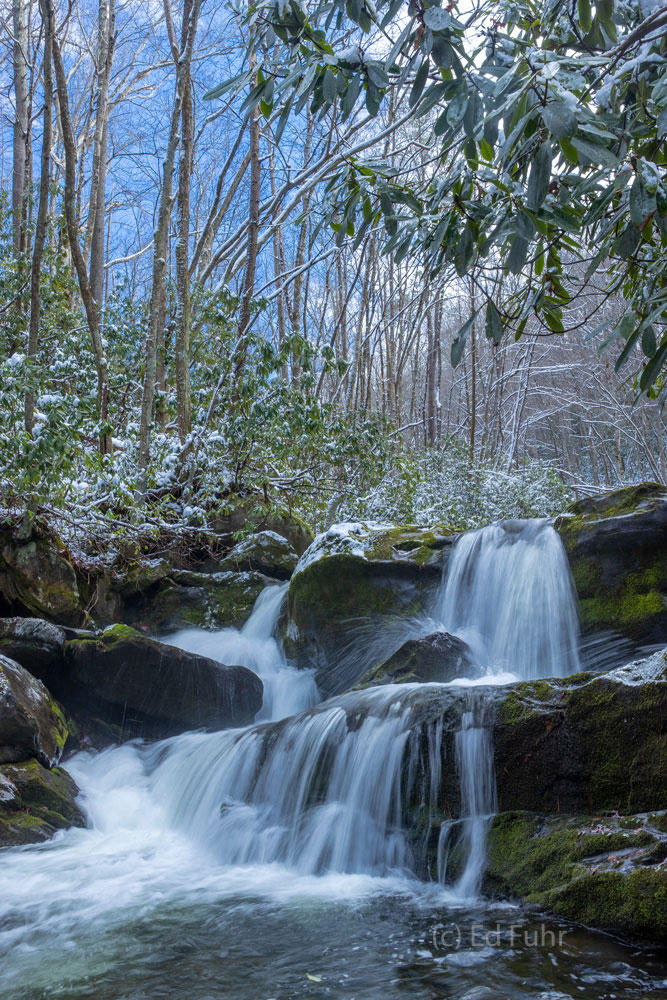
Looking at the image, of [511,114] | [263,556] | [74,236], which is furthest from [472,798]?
[74,236]

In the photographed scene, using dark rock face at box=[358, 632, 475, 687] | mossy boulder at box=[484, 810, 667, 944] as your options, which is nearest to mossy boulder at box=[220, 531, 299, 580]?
dark rock face at box=[358, 632, 475, 687]

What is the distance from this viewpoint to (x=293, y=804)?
4629 mm

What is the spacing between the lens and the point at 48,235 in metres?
9.95

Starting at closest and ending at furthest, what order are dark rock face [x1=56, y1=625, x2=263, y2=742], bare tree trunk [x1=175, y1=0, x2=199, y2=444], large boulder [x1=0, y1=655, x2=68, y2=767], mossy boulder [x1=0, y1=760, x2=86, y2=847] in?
mossy boulder [x1=0, y1=760, x2=86, y2=847], large boulder [x1=0, y1=655, x2=68, y2=767], dark rock face [x1=56, y1=625, x2=263, y2=742], bare tree trunk [x1=175, y1=0, x2=199, y2=444]

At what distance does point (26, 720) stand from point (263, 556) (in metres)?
4.68

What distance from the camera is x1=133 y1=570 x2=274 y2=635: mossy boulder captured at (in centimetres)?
830

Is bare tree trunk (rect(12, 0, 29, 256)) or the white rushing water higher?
bare tree trunk (rect(12, 0, 29, 256))

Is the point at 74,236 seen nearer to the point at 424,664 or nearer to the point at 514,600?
the point at 424,664

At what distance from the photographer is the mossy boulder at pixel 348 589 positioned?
23.4 ft

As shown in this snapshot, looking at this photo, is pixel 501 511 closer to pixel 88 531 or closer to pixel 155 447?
pixel 155 447

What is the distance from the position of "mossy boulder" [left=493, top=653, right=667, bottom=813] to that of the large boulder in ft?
10.8

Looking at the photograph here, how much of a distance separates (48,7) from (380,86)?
5.69 meters

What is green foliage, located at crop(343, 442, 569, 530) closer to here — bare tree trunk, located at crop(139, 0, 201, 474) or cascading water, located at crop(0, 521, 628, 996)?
bare tree trunk, located at crop(139, 0, 201, 474)

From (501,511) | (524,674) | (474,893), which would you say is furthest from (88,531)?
(501,511)
